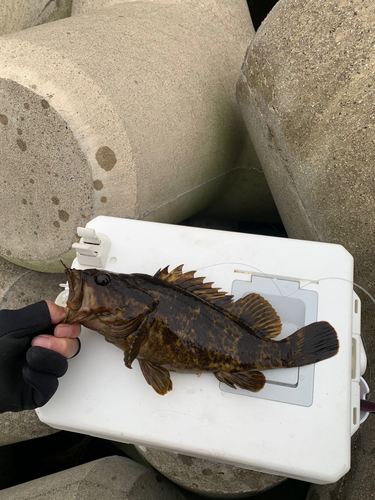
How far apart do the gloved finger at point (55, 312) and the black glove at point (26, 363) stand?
1cm

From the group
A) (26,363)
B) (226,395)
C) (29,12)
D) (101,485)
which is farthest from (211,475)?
(29,12)

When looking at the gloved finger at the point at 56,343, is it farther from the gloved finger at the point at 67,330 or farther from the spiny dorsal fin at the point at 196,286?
the spiny dorsal fin at the point at 196,286

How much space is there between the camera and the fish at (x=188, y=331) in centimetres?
124

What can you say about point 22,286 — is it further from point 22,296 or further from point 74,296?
point 74,296

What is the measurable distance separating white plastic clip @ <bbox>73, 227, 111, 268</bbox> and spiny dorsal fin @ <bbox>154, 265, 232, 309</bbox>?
275 millimetres

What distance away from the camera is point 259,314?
4.40 ft

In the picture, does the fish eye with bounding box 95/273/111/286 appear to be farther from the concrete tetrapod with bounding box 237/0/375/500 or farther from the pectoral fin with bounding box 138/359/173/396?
the concrete tetrapod with bounding box 237/0/375/500

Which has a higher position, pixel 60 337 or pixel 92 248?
pixel 92 248

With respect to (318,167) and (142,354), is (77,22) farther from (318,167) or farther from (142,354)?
(142,354)

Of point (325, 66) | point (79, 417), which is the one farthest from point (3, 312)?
point (325, 66)

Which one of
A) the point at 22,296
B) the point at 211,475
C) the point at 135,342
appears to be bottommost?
the point at 211,475

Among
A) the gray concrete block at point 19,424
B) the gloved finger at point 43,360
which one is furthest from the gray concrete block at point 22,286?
the gloved finger at point 43,360

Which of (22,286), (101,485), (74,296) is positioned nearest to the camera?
(74,296)

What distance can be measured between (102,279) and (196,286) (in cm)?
36
